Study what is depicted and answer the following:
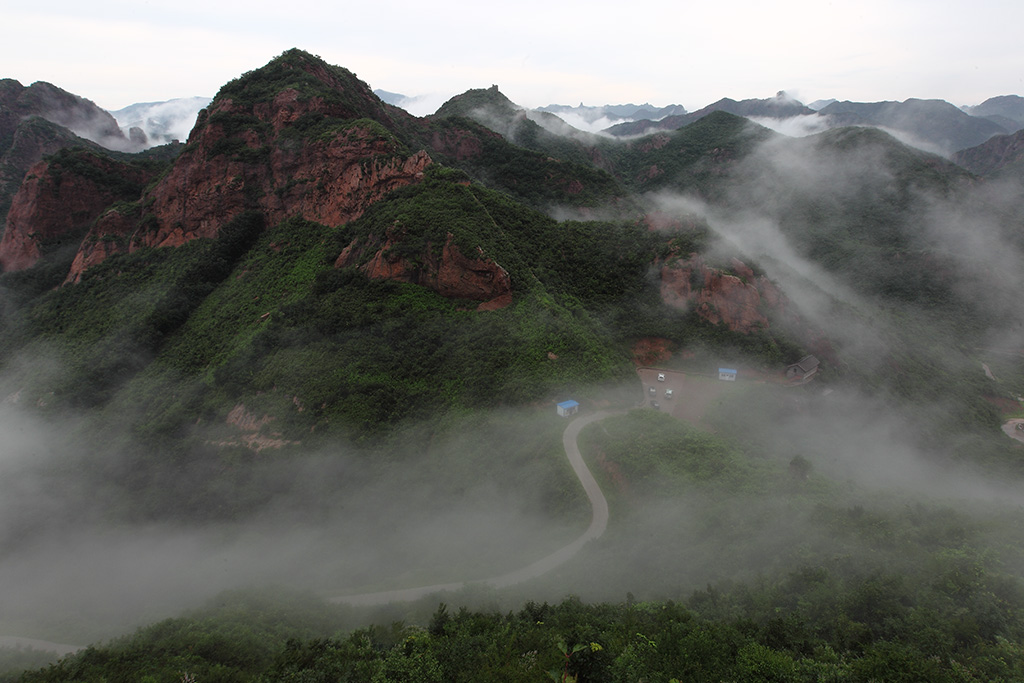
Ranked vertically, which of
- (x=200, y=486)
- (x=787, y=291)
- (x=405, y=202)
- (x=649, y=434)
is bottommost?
(x=200, y=486)

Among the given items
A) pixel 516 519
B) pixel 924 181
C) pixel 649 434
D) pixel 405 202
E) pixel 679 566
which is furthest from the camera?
pixel 924 181

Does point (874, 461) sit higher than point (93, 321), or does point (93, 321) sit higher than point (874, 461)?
point (93, 321)

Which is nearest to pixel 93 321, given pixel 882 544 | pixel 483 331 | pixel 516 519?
pixel 483 331

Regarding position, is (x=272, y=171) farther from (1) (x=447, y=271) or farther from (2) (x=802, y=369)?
(2) (x=802, y=369)

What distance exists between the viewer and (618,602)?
26438mm

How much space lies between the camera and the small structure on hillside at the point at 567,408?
42.0 meters

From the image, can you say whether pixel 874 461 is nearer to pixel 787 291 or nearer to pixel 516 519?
pixel 787 291

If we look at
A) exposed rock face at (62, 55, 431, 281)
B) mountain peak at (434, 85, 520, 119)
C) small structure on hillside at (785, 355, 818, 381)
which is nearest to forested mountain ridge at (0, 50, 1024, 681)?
exposed rock face at (62, 55, 431, 281)

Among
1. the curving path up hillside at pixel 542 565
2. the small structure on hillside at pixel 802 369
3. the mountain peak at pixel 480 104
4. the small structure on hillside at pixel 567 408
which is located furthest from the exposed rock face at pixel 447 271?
the mountain peak at pixel 480 104

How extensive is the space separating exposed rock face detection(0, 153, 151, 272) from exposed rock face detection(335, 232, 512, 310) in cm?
5251

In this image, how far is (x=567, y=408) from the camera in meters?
42.0

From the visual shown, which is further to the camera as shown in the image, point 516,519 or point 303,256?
point 303,256

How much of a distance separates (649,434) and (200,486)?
38453mm

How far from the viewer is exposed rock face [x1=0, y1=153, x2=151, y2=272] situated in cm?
6938
